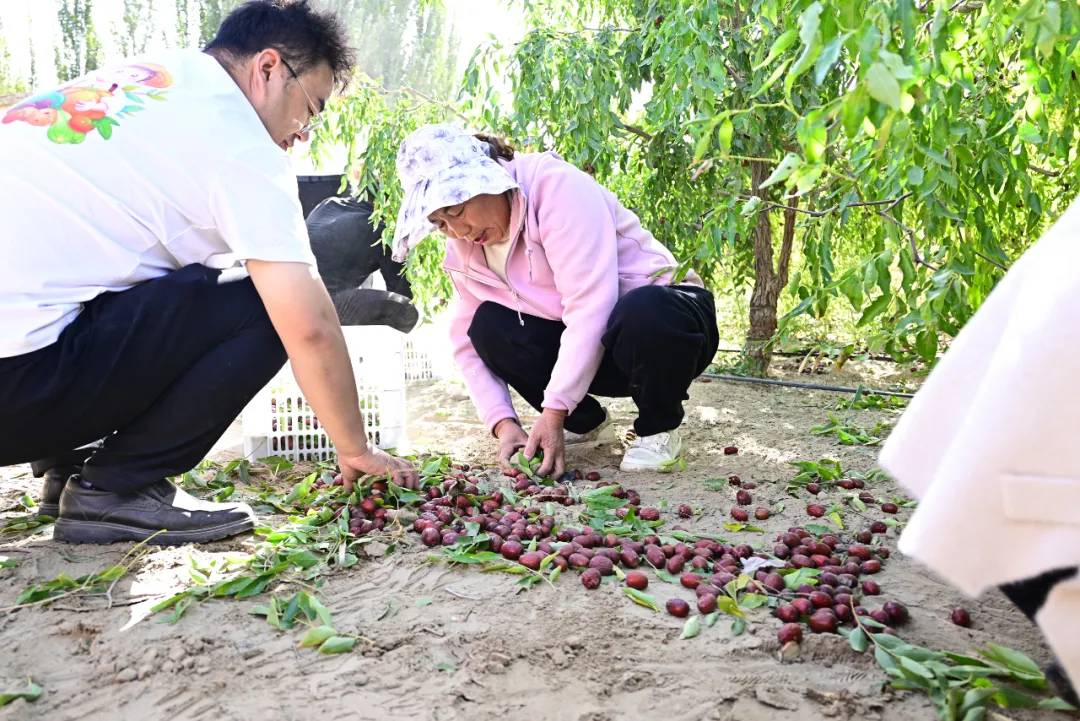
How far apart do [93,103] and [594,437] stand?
6.04 feet

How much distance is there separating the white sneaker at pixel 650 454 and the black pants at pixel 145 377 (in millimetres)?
1144

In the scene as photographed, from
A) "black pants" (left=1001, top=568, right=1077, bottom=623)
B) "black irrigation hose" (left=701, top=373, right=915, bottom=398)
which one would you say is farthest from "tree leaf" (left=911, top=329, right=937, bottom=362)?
"black irrigation hose" (left=701, top=373, right=915, bottom=398)

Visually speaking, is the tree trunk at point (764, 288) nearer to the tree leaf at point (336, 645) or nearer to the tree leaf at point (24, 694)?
the tree leaf at point (336, 645)

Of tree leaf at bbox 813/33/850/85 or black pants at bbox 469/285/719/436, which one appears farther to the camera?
black pants at bbox 469/285/719/436

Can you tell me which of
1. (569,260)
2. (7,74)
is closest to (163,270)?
(569,260)

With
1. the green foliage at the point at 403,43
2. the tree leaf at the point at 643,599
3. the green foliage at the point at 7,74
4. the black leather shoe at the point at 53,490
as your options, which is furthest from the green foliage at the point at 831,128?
the green foliage at the point at 403,43

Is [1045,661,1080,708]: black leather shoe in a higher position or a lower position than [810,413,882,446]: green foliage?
higher

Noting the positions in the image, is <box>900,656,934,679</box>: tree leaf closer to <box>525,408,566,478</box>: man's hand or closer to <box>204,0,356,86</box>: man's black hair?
<box>525,408,566,478</box>: man's hand

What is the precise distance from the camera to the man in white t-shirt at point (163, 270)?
1.69m

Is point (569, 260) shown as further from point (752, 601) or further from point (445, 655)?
point (445, 655)

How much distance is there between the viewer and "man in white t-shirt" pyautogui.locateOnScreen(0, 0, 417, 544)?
1688mm

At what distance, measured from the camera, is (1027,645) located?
1.42 metres

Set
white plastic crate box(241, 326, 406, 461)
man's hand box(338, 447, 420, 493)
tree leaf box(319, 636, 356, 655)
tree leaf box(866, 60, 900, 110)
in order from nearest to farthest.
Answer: tree leaf box(866, 60, 900, 110), tree leaf box(319, 636, 356, 655), man's hand box(338, 447, 420, 493), white plastic crate box(241, 326, 406, 461)

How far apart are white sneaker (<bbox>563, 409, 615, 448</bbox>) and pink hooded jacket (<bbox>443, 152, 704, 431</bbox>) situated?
0.52 metres
